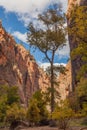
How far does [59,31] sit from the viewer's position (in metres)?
40.3

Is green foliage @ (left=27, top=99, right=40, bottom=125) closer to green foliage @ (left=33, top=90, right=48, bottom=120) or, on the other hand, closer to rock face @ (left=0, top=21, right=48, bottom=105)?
green foliage @ (left=33, top=90, right=48, bottom=120)

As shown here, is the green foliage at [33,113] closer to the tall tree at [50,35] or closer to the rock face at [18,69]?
the tall tree at [50,35]

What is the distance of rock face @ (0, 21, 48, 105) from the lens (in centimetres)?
11247

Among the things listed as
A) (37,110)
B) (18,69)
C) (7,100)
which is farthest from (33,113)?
(18,69)

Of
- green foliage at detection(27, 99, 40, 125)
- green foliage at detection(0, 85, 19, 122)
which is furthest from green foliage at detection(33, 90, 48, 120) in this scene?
green foliage at detection(0, 85, 19, 122)

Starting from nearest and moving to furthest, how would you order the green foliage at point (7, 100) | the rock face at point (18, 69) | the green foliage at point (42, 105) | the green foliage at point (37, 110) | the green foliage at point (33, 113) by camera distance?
the green foliage at point (33, 113) → the green foliage at point (37, 110) → the green foliage at point (42, 105) → the green foliage at point (7, 100) → the rock face at point (18, 69)

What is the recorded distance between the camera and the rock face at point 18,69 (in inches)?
4428

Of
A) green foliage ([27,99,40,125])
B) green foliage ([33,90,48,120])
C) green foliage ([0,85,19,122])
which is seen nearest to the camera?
green foliage ([27,99,40,125])

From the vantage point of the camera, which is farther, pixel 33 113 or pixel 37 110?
pixel 37 110

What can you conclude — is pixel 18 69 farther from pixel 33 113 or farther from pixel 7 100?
pixel 33 113

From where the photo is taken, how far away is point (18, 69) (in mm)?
130125

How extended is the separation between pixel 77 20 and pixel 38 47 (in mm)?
22243

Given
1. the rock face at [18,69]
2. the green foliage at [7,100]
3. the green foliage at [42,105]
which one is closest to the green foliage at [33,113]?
the green foliage at [42,105]

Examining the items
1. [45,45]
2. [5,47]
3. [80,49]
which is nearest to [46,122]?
[45,45]
